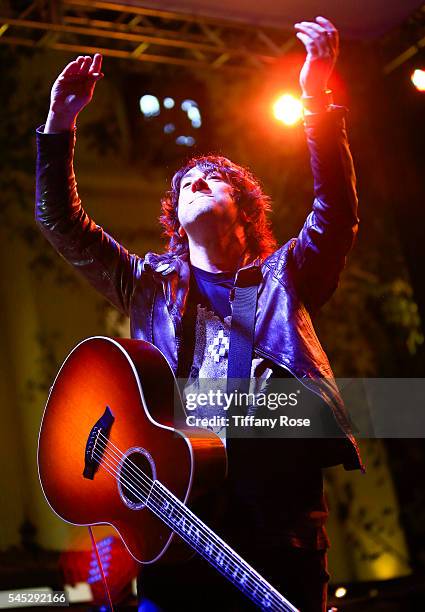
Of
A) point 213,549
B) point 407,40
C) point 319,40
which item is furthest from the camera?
point 407,40

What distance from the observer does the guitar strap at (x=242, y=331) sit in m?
1.91

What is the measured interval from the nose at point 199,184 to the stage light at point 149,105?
304 centimetres

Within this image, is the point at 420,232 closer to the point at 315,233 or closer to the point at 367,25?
the point at 367,25

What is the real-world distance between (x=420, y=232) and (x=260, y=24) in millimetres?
1410

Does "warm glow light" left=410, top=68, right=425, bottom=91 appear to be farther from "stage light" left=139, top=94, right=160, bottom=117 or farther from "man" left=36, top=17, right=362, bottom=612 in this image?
"stage light" left=139, top=94, right=160, bottom=117

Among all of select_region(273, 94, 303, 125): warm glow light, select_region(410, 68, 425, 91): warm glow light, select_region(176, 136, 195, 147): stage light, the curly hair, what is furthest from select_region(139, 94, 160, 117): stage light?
the curly hair

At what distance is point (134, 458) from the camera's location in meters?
1.74

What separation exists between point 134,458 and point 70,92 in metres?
1.10

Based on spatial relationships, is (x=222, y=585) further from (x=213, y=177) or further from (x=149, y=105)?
(x=149, y=105)

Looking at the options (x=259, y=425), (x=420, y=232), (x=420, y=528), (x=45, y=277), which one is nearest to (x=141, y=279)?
(x=259, y=425)

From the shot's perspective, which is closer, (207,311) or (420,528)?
(207,311)

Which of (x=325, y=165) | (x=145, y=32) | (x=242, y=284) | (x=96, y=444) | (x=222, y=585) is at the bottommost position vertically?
(x=222, y=585)

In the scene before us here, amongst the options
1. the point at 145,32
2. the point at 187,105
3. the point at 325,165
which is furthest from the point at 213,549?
the point at 187,105

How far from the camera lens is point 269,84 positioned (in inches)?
170
